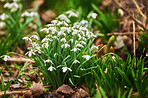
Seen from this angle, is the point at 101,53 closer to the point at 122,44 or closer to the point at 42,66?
the point at 122,44

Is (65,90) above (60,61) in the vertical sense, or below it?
below

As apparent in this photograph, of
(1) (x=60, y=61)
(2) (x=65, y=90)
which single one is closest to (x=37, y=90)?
(2) (x=65, y=90)

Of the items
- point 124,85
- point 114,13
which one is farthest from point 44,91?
point 114,13

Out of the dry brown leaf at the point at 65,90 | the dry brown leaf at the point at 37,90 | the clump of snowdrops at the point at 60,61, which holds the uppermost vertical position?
the clump of snowdrops at the point at 60,61

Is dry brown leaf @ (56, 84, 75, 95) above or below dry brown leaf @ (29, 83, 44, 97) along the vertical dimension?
below

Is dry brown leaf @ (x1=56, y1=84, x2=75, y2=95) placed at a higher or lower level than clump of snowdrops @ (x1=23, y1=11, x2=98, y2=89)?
lower

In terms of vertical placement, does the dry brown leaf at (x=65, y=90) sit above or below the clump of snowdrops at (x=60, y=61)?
below

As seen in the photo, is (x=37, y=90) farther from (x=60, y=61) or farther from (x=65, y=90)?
(x=60, y=61)

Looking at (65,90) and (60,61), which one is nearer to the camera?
(65,90)

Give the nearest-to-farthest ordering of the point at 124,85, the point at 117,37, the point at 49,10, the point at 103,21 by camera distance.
Answer: the point at 124,85
the point at 117,37
the point at 103,21
the point at 49,10

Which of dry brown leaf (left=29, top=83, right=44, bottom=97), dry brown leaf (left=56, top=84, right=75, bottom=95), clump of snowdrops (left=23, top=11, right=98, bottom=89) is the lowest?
dry brown leaf (left=56, top=84, right=75, bottom=95)

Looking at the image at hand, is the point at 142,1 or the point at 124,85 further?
the point at 142,1
